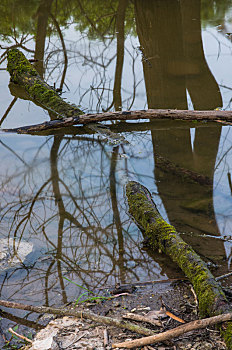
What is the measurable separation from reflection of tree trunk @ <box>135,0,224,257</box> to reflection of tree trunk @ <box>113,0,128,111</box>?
0.54 metres

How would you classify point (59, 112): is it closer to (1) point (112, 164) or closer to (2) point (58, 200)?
(1) point (112, 164)

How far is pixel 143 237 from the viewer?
4277mm

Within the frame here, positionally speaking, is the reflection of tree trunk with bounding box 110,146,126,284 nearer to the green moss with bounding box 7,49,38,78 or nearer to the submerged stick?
the submerged stick

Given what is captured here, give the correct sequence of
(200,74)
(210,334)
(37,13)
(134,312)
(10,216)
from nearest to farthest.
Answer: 1. (210,334)
2. (134,312)
3. (10,216)
4. (200,74)
5. (37,13)

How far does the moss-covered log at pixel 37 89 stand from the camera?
273 inches

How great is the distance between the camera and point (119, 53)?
33.0 feet

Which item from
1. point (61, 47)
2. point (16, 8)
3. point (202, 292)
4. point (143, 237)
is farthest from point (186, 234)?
point (16, 8)

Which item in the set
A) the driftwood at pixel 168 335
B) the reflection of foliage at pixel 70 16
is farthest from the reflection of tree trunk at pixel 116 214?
the reflection of foliage at pixel 70 16

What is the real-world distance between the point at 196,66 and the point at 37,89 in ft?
12.5

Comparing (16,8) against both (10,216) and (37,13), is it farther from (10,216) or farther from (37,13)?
(10,216)

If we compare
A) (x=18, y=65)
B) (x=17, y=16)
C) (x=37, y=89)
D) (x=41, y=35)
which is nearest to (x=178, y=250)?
(x=37, y=89)

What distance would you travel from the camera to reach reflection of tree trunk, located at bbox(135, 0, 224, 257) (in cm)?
462

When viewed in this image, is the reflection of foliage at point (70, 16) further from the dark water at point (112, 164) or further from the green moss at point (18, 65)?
the green moss at point (18, 65)

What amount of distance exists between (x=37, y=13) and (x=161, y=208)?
35.5 feet
